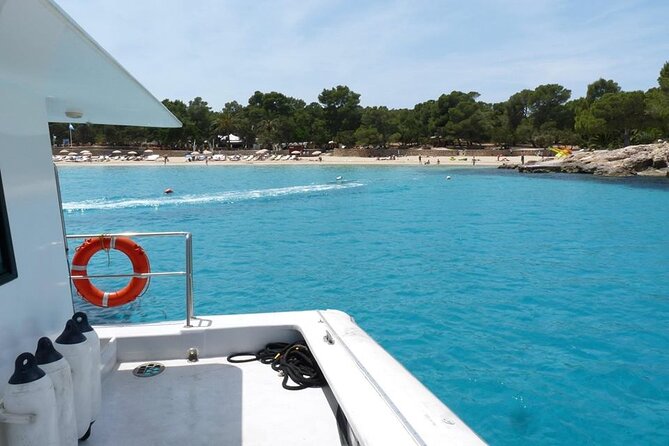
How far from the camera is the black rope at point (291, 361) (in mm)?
3029

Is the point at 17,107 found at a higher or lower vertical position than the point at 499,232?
higher

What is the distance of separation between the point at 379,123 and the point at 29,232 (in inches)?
2517

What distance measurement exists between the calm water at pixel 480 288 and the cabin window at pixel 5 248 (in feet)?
14.1

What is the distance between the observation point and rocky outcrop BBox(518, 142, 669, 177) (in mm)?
35344

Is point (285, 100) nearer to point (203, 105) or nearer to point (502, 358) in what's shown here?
point (203, 105)

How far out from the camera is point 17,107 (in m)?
2.36

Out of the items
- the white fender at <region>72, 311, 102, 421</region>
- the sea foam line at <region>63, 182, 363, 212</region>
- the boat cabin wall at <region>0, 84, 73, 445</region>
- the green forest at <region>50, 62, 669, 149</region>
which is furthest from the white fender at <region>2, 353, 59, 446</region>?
the green forest at <region>50, 62, 669, 149</region>

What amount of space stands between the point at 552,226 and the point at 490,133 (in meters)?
48.7

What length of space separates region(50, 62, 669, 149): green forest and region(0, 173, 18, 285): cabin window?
58171mm

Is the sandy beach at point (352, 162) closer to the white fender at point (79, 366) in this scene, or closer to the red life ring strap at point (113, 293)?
the red life ring strap at point (113, 293)

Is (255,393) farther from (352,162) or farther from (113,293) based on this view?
(352,162)

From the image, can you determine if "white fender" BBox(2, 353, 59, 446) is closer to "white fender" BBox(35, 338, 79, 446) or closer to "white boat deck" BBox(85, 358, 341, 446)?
"white fender" BBox(35, 338, 79, 446)

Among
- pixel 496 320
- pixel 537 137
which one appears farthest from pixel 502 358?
pixel 537 137

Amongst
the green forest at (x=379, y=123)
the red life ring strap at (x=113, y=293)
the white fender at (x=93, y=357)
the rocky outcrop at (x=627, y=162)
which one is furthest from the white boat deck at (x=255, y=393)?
the green forest at (x=379, y=123)
